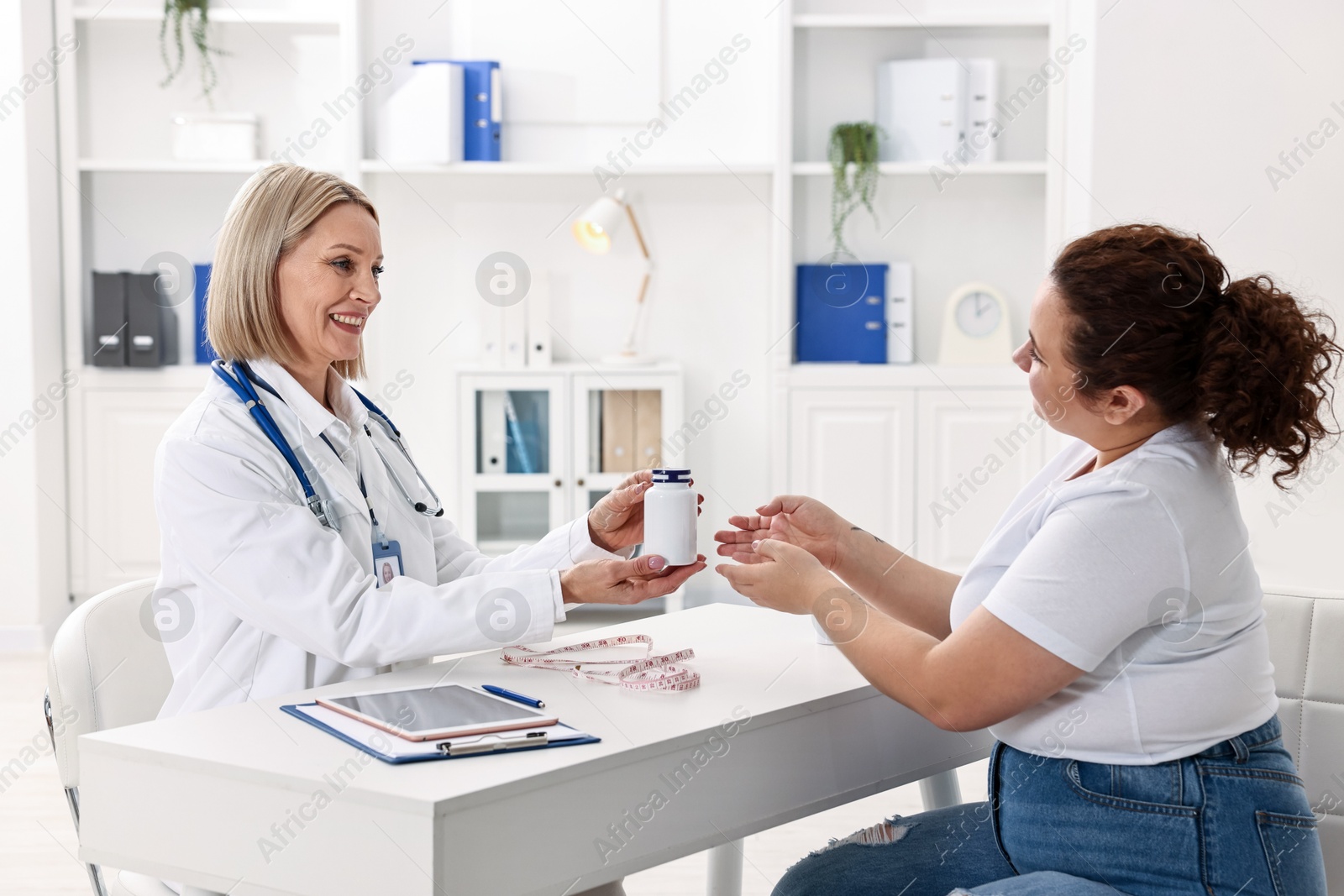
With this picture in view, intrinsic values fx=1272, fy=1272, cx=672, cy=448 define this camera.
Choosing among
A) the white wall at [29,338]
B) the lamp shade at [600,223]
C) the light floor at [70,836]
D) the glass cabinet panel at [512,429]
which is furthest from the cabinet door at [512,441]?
the light floor at [70,836]

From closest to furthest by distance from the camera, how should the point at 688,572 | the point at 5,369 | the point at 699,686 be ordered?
1. the point at 699,686
2. the point at 688,572
3. the point at 5,369

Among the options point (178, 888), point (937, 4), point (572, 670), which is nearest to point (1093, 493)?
point (572, 670)

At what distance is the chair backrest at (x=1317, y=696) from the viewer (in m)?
1.57

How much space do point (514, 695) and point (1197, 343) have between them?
834mm

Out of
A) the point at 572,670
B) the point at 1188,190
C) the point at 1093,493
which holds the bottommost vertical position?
the point at 572,670

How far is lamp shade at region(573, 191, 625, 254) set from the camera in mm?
4402

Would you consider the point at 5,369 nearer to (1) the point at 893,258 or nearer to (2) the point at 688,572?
(1) the point at 893,258

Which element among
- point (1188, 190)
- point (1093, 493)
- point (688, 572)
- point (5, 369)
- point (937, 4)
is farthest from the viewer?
point (937, 4)

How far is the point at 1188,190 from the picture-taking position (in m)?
3.55

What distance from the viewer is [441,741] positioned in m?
1.20

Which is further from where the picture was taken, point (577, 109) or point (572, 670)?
point (577, 109)

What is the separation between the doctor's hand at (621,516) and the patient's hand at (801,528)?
183 millimetres

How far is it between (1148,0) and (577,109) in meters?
1.98

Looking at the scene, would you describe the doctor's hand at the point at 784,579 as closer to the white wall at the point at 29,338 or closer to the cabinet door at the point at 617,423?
the cabinet door at the point at 617,423
